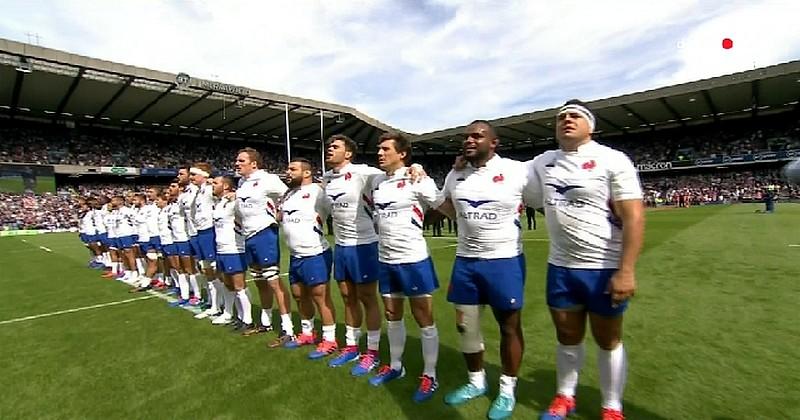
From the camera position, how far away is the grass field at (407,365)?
138 inches

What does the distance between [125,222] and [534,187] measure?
407 inches

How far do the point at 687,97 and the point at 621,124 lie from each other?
9426mm

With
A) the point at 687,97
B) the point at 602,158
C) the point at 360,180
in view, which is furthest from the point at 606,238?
the point at 687,97

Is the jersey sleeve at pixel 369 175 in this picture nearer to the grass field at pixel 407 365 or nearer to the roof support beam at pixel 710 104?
the grass field at pixel 407 365

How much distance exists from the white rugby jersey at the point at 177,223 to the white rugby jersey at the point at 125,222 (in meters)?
2.99

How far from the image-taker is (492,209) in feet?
10.8

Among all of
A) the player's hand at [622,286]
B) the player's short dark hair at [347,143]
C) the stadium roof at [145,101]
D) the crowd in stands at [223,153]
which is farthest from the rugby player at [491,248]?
the crowd in stands at [223,153]

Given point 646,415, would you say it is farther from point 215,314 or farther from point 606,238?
point 215,314

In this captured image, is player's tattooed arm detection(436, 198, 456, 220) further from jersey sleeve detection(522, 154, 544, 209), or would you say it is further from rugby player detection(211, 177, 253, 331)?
rugby player detection(211, 177, 253, 331)

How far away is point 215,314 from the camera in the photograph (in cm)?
665

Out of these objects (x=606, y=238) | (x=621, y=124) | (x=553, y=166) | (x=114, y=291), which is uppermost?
(x=621, y=124)

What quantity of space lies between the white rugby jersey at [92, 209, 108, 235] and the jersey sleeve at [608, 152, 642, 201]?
42.6 ft

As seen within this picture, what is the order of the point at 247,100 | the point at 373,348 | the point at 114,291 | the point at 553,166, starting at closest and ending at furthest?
the point at 553,166 → the point at 373,348 → the point at 114,291 → the point at 247,100

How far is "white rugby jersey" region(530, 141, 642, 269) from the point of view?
282 centimetres
